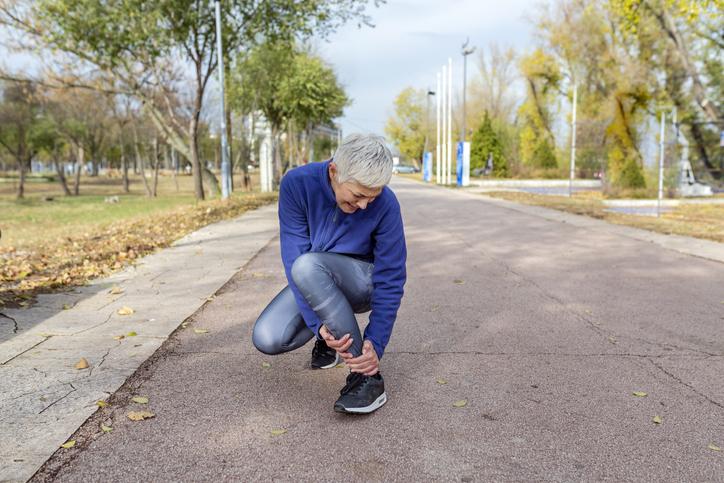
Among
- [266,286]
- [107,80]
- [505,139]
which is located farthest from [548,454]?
[505,139]

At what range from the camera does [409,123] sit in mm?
77562

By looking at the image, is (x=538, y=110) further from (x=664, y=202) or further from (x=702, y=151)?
(x=664, y=202)

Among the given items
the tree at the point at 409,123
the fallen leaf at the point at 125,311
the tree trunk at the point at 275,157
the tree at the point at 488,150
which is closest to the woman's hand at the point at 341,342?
the fallen leaf at the point at 125,311

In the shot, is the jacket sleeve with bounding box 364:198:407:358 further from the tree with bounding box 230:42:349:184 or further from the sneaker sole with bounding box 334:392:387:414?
the tree with bounding box 230:42:349:184

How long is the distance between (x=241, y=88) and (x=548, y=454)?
26268mm

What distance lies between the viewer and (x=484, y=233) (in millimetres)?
10875

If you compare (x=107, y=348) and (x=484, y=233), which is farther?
(x=484, y=233)

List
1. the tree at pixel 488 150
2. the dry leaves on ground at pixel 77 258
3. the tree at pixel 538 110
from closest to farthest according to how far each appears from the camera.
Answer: the dry leaves on ground at pixel 77 258
the tree at pixel 538 110
the tree at pixel 488 150

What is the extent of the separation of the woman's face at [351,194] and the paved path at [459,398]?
1.03 meters

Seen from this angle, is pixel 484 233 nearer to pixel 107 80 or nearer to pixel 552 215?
pixel 552 215

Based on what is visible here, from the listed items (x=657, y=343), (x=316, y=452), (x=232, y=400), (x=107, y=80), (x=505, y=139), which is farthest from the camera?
(x=505, y=139)

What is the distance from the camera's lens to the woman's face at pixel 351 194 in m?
2.57

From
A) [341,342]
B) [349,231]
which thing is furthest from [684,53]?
[341,342]

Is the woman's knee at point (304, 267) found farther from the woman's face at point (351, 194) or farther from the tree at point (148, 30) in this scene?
the tree at point (148, 30)
